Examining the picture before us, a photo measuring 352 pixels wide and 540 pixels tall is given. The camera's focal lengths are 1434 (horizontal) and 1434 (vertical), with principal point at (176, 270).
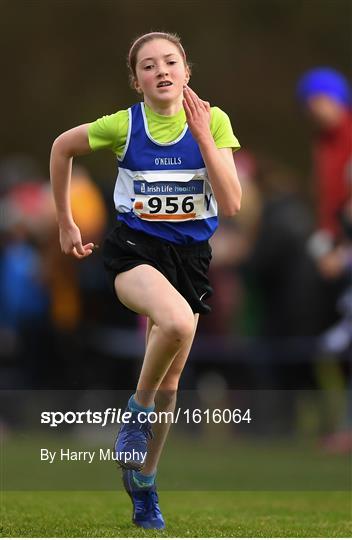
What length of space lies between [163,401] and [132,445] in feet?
1.33

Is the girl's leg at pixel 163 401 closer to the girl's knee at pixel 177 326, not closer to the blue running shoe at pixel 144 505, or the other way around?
the blue running shoe at pixel 144 505

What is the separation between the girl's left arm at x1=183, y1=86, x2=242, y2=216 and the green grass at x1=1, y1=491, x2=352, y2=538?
5.13 feet

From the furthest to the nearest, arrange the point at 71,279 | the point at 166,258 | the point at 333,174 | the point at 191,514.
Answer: the point at 71,279 → the point at 333,174 → the point at 191,514 → the point at 166,258

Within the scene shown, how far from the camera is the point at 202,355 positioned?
548 inches

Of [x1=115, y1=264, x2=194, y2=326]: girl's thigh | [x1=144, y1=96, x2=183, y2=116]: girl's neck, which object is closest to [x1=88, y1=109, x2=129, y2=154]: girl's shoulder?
[x1=144, y1=96, x2=183, y2=116]: girl's neck

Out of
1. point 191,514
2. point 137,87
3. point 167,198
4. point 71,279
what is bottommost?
point 71,279

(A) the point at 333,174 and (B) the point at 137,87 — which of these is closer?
(B) the point at 137,87

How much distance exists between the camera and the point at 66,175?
6922 mm

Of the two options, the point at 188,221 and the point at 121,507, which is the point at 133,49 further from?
the point at 121,507

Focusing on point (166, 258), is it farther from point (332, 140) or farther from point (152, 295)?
point (332, 140)

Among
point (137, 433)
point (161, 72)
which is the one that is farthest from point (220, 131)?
point (137, 433)

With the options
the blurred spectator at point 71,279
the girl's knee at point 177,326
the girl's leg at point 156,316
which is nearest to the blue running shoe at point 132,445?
the girl's leg at point 156,316

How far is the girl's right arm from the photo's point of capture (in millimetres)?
6828

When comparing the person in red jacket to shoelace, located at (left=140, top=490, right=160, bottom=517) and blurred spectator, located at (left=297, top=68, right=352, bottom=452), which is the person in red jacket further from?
shoelace, located at (left=140, top=490, right=160, bottom=517)
